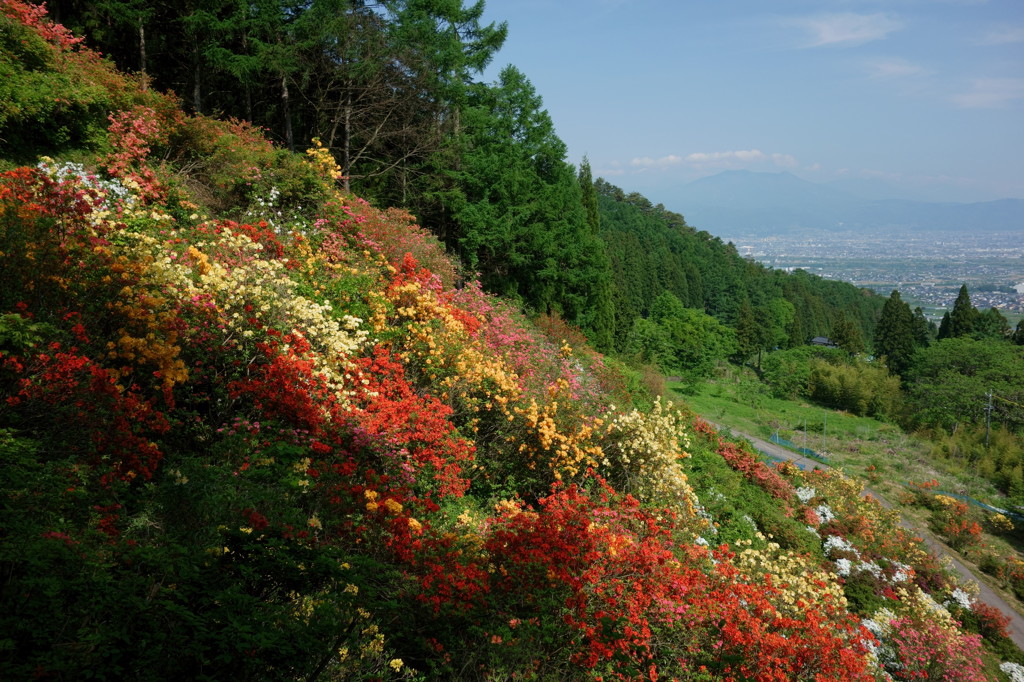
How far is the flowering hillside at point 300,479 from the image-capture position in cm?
293

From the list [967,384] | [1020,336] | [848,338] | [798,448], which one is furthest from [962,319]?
[798,448]

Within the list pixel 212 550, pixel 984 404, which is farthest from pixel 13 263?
pixel 984 404

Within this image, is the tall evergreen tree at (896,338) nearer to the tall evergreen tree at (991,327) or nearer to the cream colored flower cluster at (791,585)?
the tall evergreen tree at (991,327)

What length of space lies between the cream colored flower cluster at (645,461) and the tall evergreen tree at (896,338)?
1982 inches

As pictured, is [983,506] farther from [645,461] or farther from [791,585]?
[645,461]

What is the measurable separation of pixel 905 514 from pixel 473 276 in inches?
659

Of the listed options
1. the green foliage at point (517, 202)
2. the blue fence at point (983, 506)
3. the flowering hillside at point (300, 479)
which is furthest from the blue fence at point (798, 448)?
the flowering hillside at point (300, 479)

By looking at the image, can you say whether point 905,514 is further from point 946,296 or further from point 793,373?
point 946,296

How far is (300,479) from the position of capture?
4.59 m

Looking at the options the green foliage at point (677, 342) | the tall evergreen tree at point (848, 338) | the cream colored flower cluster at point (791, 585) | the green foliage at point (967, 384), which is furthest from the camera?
the tall evergreen tree at point (848, 338)

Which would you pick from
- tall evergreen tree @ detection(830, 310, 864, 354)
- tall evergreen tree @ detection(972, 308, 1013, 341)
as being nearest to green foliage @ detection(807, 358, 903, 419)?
tall evergreen tree @ detection(830, 310, 864, 354)

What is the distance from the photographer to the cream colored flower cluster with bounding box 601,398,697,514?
8.97 metres

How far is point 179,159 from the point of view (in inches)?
402

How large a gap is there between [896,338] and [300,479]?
5796cm
